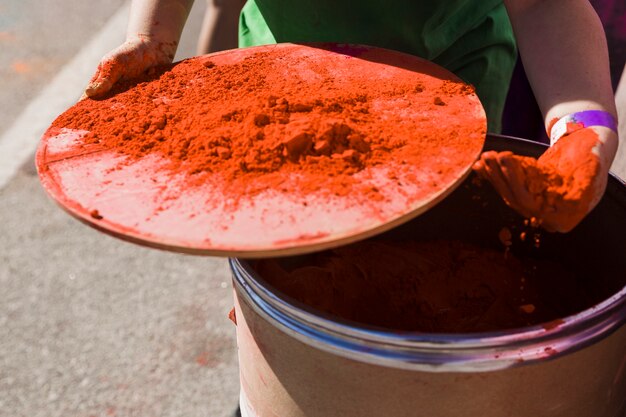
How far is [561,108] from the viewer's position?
1.34 m

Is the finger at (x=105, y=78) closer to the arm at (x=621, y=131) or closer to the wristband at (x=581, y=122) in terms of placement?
the wristband at (x=581, y=122)

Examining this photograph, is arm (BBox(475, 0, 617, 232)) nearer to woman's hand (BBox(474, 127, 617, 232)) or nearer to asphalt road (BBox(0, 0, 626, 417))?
woman's hand (BBox(474, 127, 617, 232))

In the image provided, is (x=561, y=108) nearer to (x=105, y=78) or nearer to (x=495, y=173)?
(x=495, y=173)

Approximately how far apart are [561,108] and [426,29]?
416 mm

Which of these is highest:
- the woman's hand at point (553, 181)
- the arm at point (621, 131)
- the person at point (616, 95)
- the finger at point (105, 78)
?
the finger at point (105, 78)

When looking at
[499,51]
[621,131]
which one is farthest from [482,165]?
[621,131]

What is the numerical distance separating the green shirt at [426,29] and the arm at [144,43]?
0.22 metres

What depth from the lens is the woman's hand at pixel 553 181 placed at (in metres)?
1.10

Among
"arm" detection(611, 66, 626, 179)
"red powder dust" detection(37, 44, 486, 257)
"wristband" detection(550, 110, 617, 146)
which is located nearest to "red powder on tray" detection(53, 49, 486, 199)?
"red powder dust" detection(37, 44, 486, 257)

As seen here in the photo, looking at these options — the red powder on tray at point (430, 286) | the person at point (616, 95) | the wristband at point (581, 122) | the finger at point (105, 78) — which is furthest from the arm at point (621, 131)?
the finger at point (105, 78)

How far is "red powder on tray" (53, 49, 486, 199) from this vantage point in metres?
1.13

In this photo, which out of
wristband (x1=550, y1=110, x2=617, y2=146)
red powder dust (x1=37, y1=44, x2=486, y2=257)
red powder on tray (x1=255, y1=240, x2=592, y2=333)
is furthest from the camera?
red powder on tray (x1=255, y1=240, x2=592, y2=333)

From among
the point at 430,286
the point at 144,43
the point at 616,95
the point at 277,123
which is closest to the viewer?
the point at 277,123

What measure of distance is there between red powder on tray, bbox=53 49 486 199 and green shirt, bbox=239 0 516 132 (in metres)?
0.22
